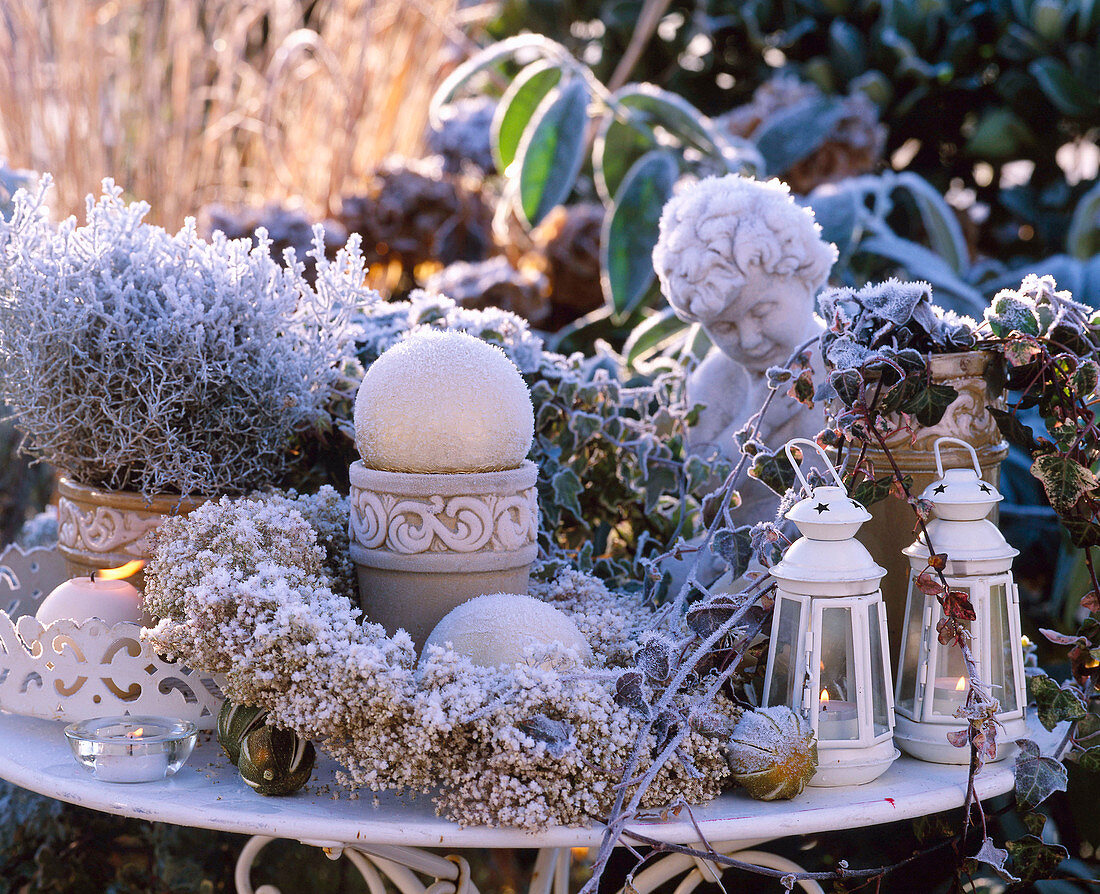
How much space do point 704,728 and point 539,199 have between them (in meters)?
1.16

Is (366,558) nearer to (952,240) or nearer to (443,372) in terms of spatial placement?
(443,372)

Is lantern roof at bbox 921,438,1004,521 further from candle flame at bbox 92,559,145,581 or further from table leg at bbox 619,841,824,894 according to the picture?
candle flame at bbox 92,559,145,581

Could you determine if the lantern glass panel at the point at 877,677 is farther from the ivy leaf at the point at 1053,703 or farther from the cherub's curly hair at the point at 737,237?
the cherub's curly hair at the point at 737,237

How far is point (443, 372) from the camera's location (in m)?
0.94

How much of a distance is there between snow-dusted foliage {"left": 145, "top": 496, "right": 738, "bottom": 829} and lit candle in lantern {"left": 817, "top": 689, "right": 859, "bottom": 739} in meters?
0.07

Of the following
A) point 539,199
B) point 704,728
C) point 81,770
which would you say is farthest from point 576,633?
point 539,199

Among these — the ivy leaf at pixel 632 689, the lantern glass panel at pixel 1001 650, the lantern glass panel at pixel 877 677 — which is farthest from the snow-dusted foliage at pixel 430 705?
the lantern glass panel at pixel 1001 650

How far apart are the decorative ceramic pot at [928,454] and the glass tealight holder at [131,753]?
64 cm

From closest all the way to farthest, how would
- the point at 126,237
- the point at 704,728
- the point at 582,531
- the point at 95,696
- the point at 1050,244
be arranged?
the point at 704,728 → the point at 95,696 → the point at 126,237 → the point at 582,531 → the point at 1050,244

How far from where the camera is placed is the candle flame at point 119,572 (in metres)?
1.03

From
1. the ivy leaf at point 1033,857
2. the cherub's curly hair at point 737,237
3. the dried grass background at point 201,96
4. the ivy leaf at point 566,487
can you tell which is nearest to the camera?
the ivy leaf at point 1033,857

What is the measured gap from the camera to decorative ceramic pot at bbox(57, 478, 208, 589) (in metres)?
1.04

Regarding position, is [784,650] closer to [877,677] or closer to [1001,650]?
[877,677]

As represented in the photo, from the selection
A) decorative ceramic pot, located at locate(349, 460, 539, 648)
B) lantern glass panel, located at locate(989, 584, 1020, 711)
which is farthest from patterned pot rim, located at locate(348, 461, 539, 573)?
lantern glass panel, located at locate(989, 584, 1020, 711)
